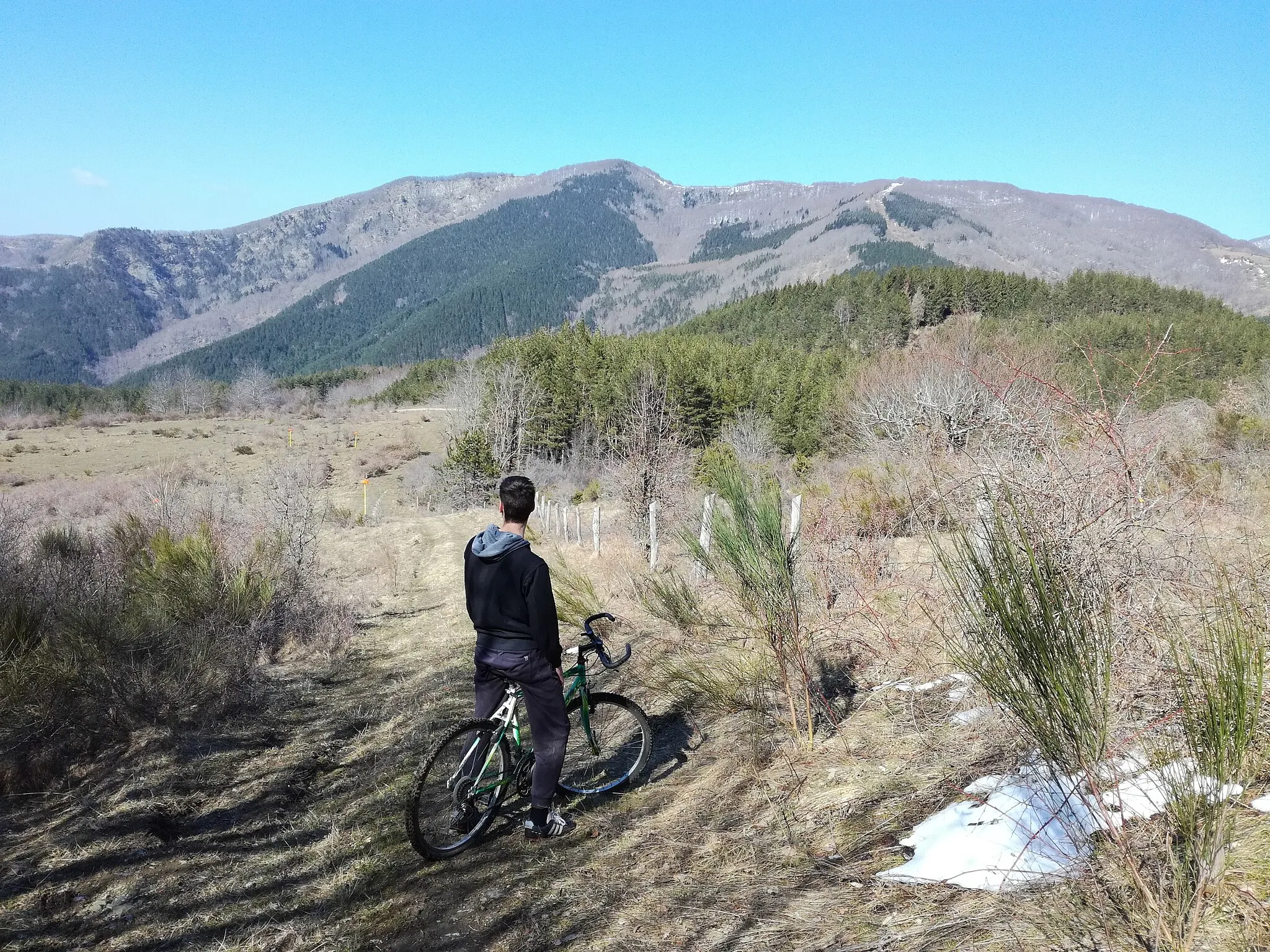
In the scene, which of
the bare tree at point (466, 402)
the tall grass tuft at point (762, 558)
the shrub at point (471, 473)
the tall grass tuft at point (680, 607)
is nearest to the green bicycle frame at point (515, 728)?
the tall grass tuft at point (762, 558)

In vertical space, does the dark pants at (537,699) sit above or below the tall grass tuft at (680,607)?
above

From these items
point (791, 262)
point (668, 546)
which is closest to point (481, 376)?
point (668, 546)

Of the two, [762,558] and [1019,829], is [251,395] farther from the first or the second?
[1019,829]

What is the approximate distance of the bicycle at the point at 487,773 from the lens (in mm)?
3299

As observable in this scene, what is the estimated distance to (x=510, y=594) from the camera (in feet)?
10.4

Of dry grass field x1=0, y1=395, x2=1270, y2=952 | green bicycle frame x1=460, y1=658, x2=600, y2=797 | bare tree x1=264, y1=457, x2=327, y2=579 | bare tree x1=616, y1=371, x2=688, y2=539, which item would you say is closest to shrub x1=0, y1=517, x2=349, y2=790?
dry grass field x1=0, y1=395, x2=1270, y2=952

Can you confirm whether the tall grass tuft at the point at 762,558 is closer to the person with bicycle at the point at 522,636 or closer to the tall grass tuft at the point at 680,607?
the person with bicycle at the point at 522,636

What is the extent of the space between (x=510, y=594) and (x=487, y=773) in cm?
106

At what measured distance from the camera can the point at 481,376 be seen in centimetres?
3997

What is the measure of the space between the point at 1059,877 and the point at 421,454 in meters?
46.7

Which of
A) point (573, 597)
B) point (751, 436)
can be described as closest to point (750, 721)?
point (573, 597)

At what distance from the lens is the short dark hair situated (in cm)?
325

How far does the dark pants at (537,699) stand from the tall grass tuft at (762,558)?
118cm

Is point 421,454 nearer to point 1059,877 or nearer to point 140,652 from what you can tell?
point 140,652
